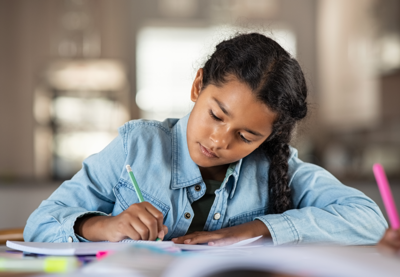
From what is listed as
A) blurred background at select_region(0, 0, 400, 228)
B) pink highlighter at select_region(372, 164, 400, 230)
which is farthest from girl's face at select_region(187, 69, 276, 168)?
blurred background at select_region(0, 0, 400, 228)

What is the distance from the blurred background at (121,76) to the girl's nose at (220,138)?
3.00 meters

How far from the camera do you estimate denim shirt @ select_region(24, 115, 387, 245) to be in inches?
32.9

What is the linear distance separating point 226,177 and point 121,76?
315 cm

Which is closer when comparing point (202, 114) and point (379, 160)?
point (202, 114)

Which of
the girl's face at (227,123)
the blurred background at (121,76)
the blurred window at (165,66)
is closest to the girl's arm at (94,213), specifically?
the girl's face at (227,123)

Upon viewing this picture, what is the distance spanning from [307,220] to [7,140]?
3.62 metres

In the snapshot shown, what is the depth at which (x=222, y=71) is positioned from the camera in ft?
3.00

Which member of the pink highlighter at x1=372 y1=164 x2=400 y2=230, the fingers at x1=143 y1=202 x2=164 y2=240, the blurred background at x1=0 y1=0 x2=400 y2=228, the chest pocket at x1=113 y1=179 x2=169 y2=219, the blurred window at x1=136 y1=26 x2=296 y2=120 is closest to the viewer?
the pink highlighter at x1=372 y1=164 x2=400 y2=230

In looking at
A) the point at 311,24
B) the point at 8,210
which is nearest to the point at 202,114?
the point at 8,210

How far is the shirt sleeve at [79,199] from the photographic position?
78 centimetres

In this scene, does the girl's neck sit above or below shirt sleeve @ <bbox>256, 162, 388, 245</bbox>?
above

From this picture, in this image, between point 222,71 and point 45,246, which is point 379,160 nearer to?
point 222,71

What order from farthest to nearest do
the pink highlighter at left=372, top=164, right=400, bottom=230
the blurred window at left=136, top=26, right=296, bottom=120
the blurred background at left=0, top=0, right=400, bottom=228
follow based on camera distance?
the blurred window at left=136, top=26, right=296, bottom=120, the blurred background at left=0, top=0, right=400, bottom=228, the pink highlighter at left=372, top=164, right=400, bottom=230

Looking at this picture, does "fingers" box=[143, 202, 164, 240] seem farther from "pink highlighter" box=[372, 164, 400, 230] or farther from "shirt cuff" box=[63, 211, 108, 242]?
"pink highlighter" box=[372, 164, 400, 230]
